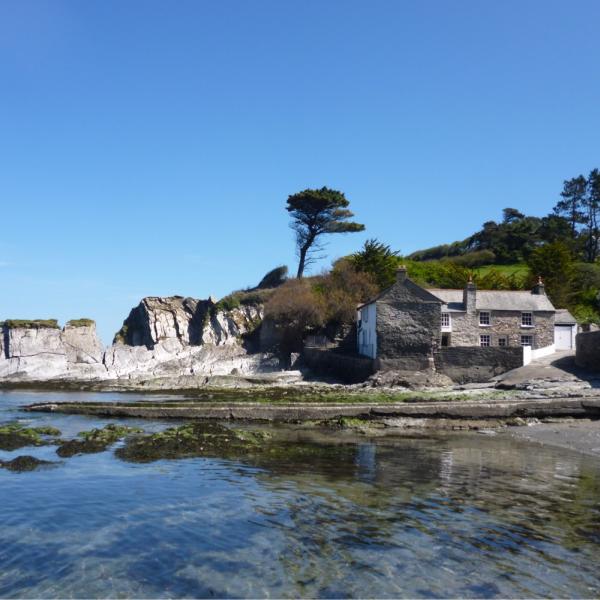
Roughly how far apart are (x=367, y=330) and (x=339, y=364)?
3100 mm

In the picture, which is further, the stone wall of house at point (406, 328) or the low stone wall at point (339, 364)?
the low stone wall at point (339, 364)

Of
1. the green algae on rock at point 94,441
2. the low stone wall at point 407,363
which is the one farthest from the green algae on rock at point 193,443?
the low stone wall at point 407,363

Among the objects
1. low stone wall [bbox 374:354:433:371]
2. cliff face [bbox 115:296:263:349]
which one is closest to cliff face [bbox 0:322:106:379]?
cliff face [bbox 115:296:263:349]

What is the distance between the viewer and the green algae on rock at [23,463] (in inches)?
588

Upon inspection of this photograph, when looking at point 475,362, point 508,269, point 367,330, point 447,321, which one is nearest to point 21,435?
point 475,362

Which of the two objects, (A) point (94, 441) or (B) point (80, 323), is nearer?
(A) point (94, 441)

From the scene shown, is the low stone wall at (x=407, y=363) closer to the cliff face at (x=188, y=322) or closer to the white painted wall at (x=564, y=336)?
the white painted wall at (x=564, y=336)

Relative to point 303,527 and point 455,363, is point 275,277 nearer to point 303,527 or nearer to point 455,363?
point 455,363

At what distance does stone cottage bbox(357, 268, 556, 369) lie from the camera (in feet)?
130

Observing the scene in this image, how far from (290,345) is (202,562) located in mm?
44121

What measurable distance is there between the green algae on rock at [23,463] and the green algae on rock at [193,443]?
2.02 m

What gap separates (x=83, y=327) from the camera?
5816 centimetres

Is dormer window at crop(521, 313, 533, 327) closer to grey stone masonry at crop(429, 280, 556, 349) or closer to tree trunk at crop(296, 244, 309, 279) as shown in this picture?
grey stone masonry at crop(429, 280, 556, 349)

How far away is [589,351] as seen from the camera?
3300cm
